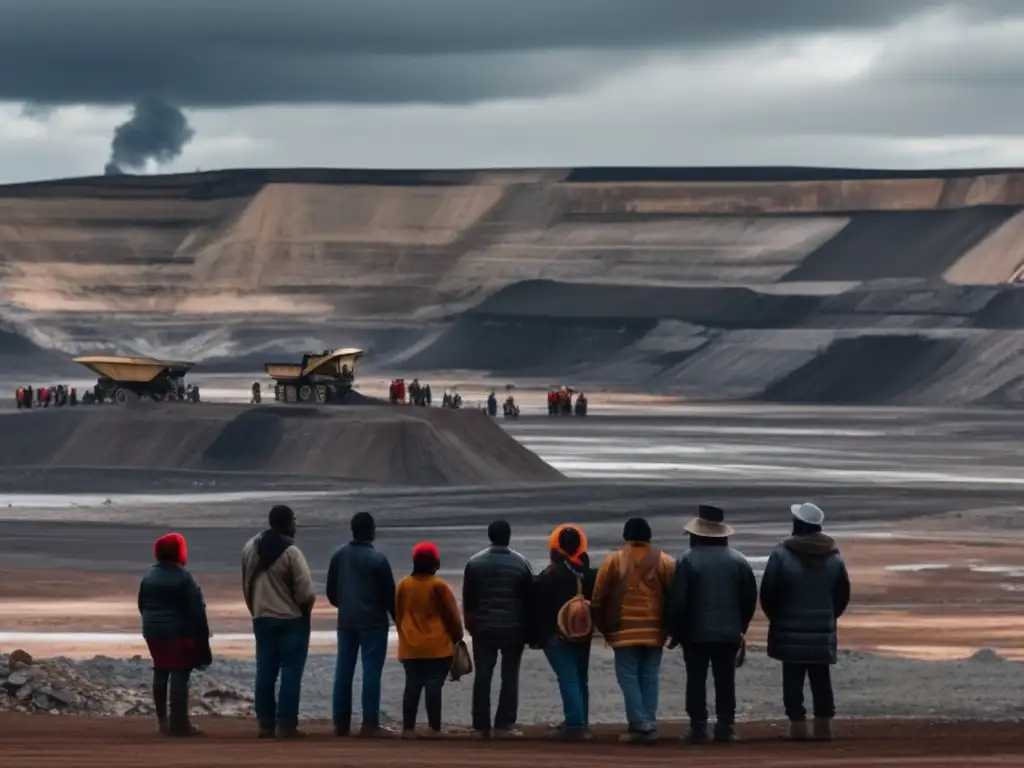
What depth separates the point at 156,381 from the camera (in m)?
63.9

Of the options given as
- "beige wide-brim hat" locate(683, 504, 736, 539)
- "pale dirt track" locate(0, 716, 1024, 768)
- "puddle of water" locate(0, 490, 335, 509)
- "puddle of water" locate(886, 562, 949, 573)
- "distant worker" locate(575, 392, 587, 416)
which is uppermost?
"distant worker" locate(575, 392, 587, 416)

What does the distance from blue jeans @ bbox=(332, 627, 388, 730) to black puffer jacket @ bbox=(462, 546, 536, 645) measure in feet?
2.23

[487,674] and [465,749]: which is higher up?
[487,674]

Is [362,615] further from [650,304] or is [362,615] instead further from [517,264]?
[517,264]

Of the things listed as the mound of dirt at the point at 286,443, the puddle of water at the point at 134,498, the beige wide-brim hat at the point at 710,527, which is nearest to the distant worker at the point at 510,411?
the mound of dirt at the point at 286,443

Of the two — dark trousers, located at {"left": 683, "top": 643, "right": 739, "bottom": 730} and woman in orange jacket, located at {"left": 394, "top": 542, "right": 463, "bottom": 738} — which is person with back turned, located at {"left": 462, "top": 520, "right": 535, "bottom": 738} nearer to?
woman in orange jacket, located at {"left": 394, "top": 542, "right": 463, "bottom": 738}

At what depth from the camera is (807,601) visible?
15.0 m

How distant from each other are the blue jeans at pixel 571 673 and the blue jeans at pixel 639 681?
0.85 feet

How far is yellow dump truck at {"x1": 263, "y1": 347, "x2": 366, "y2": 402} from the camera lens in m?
61.6

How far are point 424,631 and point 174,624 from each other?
1528 mm

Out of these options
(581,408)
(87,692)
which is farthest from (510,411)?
(87,692)

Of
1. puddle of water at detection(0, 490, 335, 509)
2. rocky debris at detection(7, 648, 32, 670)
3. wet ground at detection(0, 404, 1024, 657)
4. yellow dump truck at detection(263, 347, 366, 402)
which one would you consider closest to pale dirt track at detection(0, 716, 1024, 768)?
rocky debris at detection(7, 648, 32, 670)

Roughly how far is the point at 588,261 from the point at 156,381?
98033 mm

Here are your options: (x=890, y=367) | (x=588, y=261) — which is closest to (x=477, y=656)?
(x=890, y=367)
